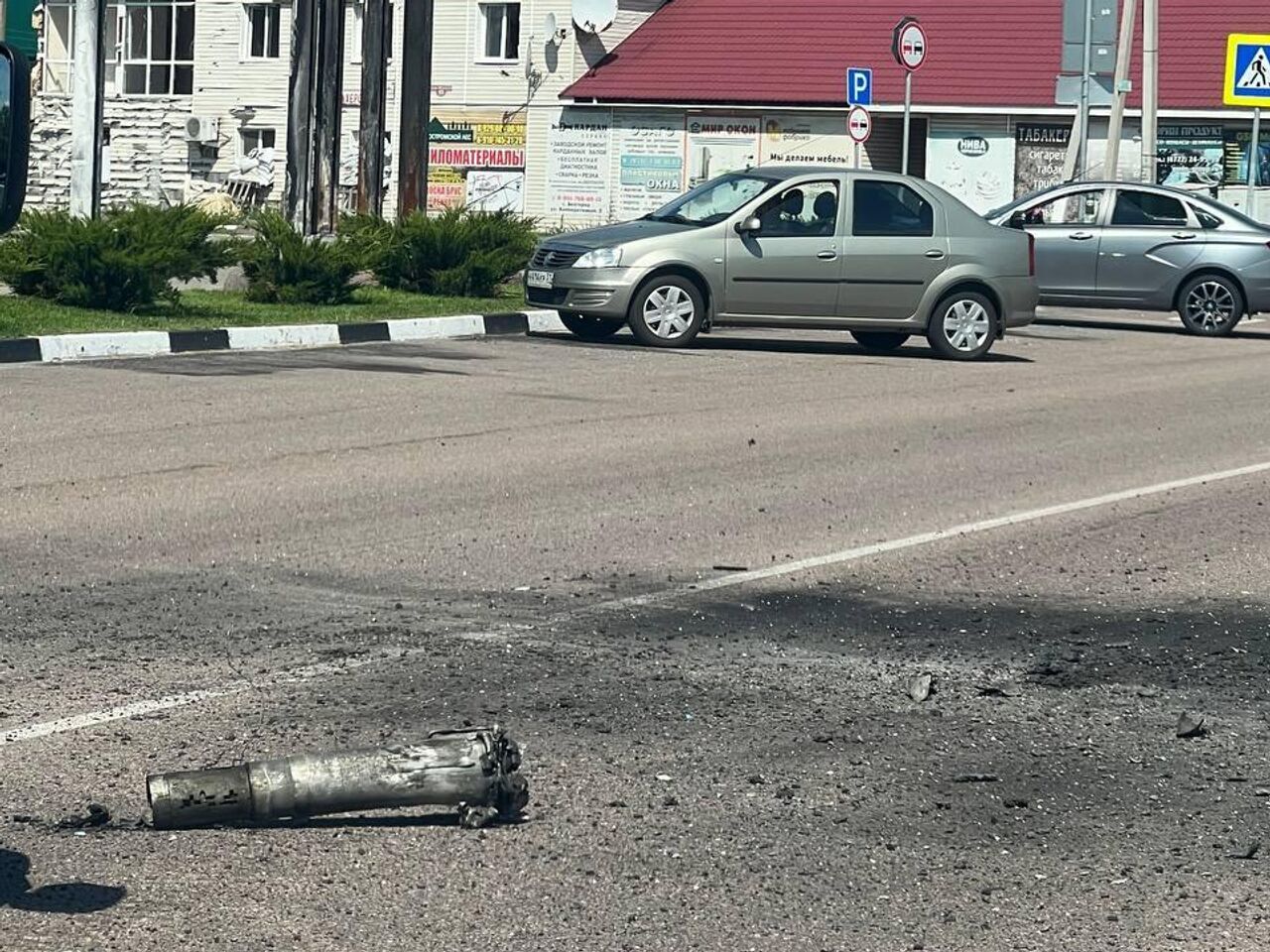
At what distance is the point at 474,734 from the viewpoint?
16.4 feet

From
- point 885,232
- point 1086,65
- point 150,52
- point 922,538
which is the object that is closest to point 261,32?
point 150,52

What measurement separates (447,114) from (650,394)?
3650 cm

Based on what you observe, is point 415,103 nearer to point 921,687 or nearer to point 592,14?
point 921,687

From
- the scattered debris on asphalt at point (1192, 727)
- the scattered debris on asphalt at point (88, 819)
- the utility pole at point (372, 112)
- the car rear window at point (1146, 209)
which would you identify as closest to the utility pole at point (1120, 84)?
the car rear window at point (1146, 209)

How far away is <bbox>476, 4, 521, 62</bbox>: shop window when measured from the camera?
49.7m

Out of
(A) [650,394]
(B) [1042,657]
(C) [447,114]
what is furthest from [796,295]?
(C) [447,114]

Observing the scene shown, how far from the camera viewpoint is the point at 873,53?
46.6 metres

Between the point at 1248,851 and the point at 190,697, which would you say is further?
the point at 190,697

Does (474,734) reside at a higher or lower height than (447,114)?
lower

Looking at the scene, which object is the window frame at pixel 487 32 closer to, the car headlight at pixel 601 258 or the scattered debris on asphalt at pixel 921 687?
the car headlight at pixel 601 258

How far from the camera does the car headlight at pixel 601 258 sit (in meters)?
18.5

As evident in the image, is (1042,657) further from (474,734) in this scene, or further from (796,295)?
(796,295)

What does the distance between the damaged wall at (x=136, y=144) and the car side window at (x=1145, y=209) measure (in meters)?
32.4

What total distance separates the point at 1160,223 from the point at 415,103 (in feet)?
27.7
